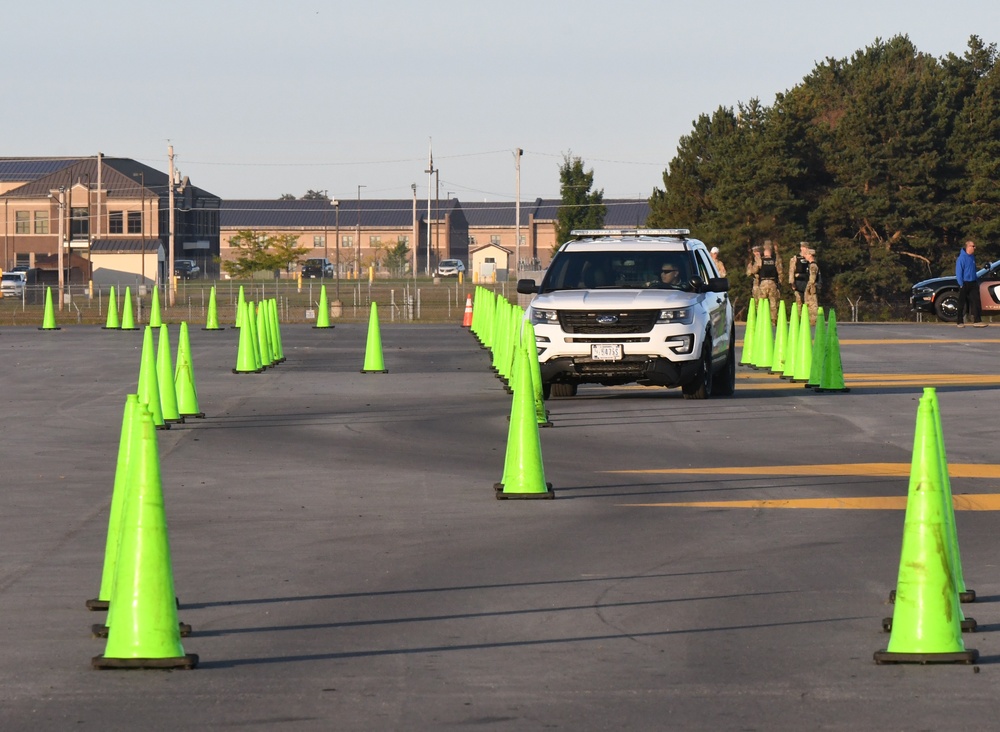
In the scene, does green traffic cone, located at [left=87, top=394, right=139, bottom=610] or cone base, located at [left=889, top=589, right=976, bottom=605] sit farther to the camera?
cone base, located at [left=889, top=589, right=976, bottom=605]

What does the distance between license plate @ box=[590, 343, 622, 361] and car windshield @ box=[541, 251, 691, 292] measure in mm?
1540

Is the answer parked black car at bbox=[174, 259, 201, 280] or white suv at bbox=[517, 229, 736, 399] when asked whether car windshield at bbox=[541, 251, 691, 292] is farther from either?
parked black car at bbox=[174, 259, 201, 280]

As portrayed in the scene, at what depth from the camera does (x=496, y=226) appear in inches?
7028

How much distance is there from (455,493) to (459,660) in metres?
5.16

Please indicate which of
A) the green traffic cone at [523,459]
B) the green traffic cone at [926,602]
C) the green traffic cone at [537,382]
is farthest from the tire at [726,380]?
the green traffic cone at [926,602]

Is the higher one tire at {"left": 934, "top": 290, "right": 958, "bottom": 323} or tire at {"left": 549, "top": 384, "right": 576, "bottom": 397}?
tire at {"left": 934, "top": 290, "right": 958, "bottom": 323}

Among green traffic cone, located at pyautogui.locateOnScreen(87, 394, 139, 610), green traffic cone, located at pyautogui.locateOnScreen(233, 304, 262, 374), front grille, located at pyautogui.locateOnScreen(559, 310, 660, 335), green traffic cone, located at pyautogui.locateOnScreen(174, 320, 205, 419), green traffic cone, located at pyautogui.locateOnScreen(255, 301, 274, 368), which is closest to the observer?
green traffic cone, located at pyautogui.locateOnScreen(87, 394, 139, 610)

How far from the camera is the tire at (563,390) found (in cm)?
2080

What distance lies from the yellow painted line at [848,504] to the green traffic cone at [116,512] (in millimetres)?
4472

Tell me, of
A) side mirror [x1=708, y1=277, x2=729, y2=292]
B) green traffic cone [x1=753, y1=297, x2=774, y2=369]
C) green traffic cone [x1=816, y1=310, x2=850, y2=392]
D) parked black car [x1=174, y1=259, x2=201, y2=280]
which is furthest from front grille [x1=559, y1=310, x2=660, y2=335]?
parked black car [x1=174, y1=259, x2=201, y2=280]

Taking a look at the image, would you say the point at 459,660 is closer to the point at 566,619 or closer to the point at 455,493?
the point at 566,619

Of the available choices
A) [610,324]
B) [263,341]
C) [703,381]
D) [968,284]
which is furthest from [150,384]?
[968,284]

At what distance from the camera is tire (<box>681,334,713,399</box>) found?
19.5 meters

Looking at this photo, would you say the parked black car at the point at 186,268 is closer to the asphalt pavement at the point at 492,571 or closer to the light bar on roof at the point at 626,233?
the light bar on roof at the point at 626,233
